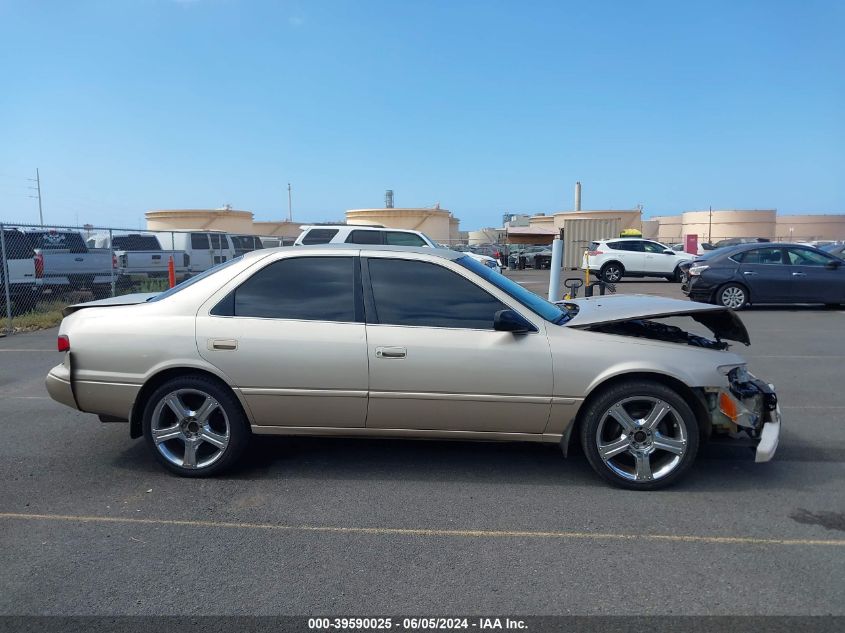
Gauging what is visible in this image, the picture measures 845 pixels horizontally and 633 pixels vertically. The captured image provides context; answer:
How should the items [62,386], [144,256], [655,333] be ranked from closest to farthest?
[62,386] < [655,333] < [144,256]

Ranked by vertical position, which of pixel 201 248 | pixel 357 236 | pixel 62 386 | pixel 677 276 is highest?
pixel 357 236

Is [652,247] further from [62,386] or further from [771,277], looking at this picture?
[62,386]

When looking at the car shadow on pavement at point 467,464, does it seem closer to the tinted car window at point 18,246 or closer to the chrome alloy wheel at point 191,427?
the chrome alloy wheel at point 191,427

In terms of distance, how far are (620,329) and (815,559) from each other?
180 cm

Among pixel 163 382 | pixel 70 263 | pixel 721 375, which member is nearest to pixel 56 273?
pixel 70 263

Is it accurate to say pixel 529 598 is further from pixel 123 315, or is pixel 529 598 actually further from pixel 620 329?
pixel 123 315

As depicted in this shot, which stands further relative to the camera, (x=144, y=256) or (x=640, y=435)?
(x=144, y=256)

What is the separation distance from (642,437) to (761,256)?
11.7m

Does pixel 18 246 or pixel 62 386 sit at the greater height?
pixel 18 246

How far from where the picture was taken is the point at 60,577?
330 cm

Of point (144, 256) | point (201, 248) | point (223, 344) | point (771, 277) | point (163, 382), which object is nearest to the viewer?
point (223, 344)

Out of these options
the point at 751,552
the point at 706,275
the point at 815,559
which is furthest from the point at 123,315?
the point at 706,275

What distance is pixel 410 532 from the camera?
3.79m

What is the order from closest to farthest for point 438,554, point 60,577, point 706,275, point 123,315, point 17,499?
point 60,577 → point 438,554 → point 17,499 → point 123,315 → point 706,275
